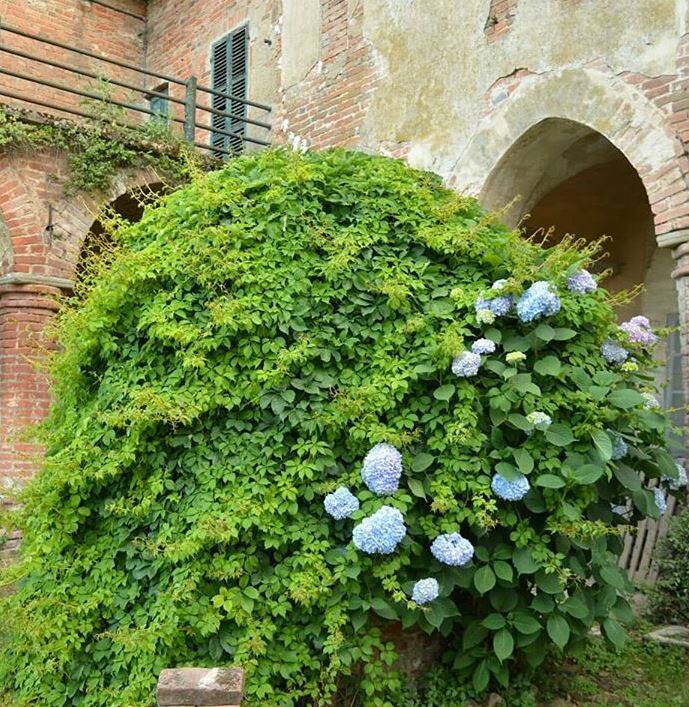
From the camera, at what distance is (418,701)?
3.36 meters

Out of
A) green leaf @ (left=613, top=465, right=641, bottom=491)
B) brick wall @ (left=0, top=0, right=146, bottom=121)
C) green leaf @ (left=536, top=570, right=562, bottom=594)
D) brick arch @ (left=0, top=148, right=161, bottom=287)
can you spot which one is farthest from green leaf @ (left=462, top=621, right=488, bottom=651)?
brick wall @ (left=0, top=0, right=146, bottom=121)

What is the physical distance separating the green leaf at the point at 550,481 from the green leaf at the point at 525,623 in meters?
0.57

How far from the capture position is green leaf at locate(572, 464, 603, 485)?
3094 mm

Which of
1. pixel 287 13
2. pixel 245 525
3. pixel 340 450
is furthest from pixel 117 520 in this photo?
pixel 287 13

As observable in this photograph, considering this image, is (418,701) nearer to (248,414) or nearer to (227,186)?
(248,414)

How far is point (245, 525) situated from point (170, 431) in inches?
24.8

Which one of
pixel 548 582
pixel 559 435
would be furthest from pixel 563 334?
pixel 548 582

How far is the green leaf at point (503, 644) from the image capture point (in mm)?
3129

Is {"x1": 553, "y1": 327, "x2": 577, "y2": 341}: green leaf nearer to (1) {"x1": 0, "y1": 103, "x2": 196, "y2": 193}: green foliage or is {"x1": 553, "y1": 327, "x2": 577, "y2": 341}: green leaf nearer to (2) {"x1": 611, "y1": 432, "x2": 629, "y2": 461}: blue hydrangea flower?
(2) {"x1": 611, "y1": 432, "x2": 629, "y2": 461}: blue hydrangea flower

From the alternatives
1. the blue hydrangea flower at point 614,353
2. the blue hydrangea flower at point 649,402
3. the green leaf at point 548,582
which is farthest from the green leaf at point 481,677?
the blue hydrangea flower at point 614,353

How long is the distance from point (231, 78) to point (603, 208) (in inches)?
234

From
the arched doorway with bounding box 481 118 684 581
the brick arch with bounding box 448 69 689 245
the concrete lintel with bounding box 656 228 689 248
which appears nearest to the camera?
the concrete lintel with bounding box 656 228 689 248

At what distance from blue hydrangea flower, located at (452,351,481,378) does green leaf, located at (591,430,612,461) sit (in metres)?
0.56

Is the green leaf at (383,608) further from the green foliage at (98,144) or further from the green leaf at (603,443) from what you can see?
the green foliage at (98,144)
